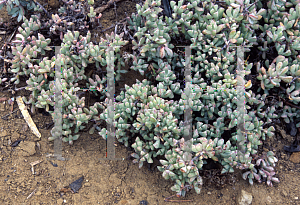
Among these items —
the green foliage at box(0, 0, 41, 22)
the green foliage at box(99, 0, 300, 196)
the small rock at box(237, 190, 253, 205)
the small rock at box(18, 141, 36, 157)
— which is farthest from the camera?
the green foliage at box(0, 0, 41, 22)

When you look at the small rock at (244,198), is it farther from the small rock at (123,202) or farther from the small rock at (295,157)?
the small rock at (123,202)

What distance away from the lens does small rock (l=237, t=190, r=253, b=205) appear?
2495 millimetres

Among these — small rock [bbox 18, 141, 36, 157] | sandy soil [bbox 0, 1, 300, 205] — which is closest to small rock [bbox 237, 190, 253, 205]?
sandy soil [bbox 0, 1, 300, 205]

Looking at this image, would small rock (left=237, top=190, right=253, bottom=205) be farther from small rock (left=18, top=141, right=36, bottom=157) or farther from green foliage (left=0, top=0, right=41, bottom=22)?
green foliage (left=0, top=0, right=41, bottom=22)

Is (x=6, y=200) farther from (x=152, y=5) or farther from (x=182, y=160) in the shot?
(x=152, y=5)

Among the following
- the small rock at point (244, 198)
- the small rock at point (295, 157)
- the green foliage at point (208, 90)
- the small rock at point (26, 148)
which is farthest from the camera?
the small rock at point (295, 157)

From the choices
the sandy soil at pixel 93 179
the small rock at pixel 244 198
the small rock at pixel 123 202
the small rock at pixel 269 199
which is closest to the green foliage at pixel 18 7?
the sandy soil at pixel 93 179

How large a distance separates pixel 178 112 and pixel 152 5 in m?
1.03

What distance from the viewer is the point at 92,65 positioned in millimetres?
2988

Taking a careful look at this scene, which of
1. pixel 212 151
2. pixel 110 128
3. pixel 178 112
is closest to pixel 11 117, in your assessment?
pixel 110 128

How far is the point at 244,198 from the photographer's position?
8.22 ft

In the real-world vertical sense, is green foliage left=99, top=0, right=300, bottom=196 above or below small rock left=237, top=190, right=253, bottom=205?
above

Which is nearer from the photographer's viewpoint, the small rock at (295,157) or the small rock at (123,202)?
the small rock at (123,202)

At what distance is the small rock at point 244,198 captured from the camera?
2495 mm
